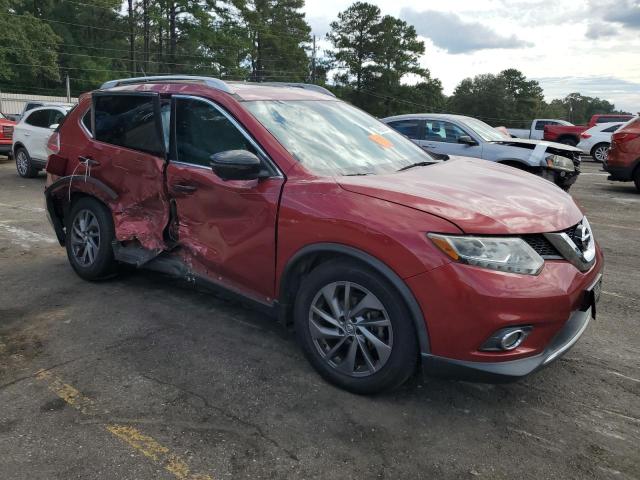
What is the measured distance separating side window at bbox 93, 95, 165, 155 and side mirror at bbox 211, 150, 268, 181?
1030 millimetres

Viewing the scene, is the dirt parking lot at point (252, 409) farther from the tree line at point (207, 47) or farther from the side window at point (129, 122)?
the tree line at point (207, 47)

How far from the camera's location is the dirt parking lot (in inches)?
95.8

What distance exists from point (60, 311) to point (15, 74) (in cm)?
5155

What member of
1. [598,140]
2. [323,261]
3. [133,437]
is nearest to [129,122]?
[323,261]

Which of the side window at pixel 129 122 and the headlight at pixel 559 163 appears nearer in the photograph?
the side window at pixel 129 122

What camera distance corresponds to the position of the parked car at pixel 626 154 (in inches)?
420

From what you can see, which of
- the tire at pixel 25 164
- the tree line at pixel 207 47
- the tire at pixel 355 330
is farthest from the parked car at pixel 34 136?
the tree line at pixel 207 47

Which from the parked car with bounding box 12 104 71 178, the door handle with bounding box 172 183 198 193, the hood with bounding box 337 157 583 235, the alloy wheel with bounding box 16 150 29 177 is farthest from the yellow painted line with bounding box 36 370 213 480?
the alloy wheel with bounding box 16 150 29 177

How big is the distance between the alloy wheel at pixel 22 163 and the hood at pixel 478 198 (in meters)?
11.7

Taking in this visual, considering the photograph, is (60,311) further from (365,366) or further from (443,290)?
(443,290)

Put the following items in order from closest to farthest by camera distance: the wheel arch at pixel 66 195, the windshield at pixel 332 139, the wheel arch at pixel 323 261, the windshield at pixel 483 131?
the wheel arch at pixel 323 261 < the windshield at pixel 332 139 < the wheel arch at pixel 66 195 < the windshield at pixel 483 131

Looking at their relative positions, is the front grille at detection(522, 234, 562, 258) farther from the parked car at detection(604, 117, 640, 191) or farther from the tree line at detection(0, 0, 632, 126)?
the tree line at detection(0, 0, 632, 126)

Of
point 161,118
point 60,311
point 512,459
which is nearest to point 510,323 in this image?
point 512,459

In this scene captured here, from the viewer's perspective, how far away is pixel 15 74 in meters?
46.5
